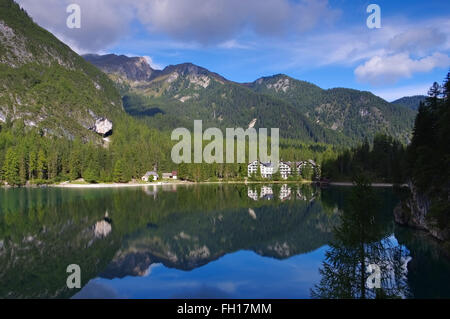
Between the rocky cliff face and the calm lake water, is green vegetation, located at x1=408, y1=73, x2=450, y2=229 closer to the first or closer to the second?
the rocky cliff face

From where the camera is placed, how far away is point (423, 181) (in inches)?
1483

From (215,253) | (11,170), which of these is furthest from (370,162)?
(11,170)

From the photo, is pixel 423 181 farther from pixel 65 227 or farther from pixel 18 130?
pixel 18 130

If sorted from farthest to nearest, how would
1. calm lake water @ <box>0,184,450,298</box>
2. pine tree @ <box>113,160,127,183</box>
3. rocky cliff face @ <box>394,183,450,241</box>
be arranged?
pine tree @ <box>113,160,127,183</box>
rocky cliff face @ <box>394,183,450,241</box>
calm lake water @ <box>0,184,450,298</box>

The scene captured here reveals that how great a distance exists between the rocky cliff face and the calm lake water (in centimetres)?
141

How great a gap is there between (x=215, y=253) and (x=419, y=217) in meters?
24.6

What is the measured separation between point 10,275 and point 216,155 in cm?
12703

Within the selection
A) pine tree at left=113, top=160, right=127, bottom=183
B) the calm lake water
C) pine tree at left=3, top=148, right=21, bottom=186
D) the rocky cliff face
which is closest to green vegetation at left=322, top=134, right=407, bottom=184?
the calm lake water

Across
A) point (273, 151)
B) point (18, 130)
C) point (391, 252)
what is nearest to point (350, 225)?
point (391, 252)

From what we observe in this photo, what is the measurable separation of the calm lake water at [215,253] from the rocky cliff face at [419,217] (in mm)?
1410

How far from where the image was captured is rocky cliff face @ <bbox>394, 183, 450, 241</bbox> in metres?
33.7

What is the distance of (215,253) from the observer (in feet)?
115

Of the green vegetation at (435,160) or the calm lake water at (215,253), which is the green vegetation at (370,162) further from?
the green vegetation at (435,160)
